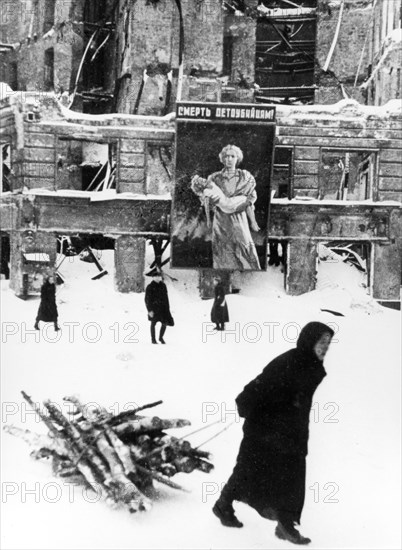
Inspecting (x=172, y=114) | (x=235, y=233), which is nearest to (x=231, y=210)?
(x=235, y=233)

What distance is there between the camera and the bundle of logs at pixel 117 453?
20.9 ft

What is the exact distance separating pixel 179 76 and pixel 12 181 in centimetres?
597

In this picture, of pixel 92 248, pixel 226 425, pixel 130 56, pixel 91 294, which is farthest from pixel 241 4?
pixel 226 425

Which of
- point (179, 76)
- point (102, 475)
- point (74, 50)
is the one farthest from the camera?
point (74, 50)

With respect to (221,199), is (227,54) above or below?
above

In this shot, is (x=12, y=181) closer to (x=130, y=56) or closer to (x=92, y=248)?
(x=92, y=248)

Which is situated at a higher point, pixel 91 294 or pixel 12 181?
pixel 12 181

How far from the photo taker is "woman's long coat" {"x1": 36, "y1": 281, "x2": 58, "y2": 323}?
28.0 ft

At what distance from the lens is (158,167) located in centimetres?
1227

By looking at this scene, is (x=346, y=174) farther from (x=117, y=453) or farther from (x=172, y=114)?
(x=117, y=453)

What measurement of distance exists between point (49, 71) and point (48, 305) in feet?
34.0

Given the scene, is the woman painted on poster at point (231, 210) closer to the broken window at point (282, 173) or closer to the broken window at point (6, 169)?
the broken window at point (282, 173)

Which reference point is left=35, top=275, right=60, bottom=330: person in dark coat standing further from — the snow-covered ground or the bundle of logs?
the bundle of logs

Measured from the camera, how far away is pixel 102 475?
645 centimetres
